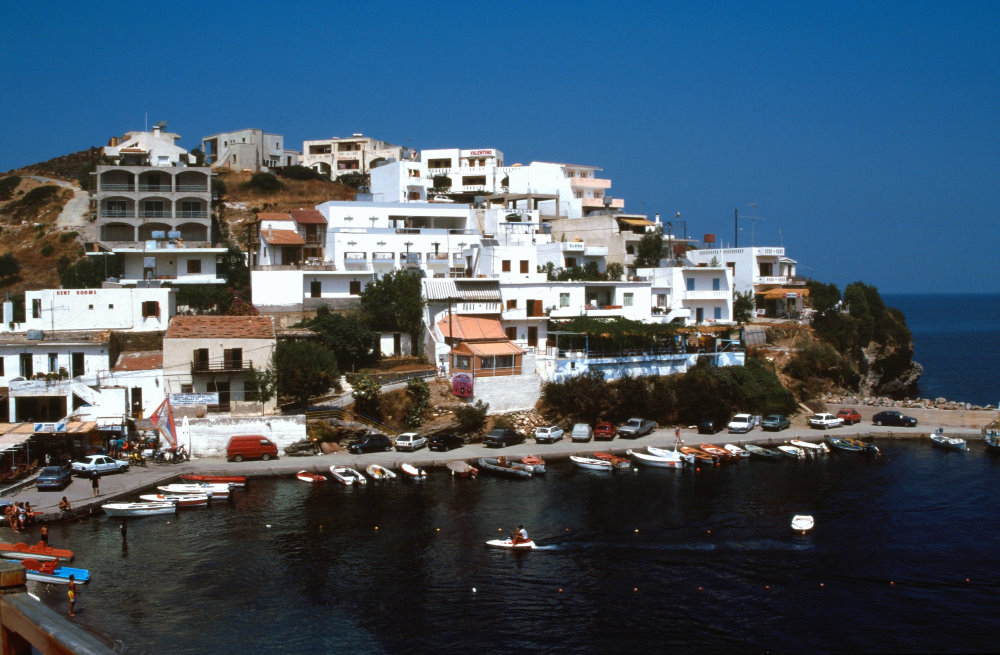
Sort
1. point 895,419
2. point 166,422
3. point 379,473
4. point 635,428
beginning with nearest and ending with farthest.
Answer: point 379,473 → point 166,422 → point 635,428 → point 895,419

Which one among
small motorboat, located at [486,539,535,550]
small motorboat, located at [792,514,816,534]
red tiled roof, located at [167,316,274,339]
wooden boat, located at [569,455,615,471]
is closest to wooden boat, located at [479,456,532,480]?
wooden boat, located at [569,455,615,471]

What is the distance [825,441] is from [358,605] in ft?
130

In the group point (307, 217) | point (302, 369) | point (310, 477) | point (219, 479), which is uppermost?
point (307, 217)

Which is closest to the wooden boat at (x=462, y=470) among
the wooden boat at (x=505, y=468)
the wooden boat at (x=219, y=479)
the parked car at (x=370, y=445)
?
the wooden boat at (x=505, y=468)

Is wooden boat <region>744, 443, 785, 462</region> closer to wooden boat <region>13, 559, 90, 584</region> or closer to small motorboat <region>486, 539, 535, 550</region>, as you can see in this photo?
small motorboat <region>486, 539, 535, 550</region>

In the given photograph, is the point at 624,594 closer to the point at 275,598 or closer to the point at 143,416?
the point at 275,598

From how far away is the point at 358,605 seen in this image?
3189 centimetres

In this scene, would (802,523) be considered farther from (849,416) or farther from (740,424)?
(849,416)

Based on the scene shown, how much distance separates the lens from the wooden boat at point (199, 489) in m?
44.2

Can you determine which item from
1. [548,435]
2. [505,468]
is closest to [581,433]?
[548,435]

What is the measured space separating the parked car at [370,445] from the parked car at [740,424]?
24.9 m

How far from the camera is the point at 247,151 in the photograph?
4801 inches

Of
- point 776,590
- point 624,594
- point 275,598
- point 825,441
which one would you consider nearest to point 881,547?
point 776,590

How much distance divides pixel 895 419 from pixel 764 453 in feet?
50.9
